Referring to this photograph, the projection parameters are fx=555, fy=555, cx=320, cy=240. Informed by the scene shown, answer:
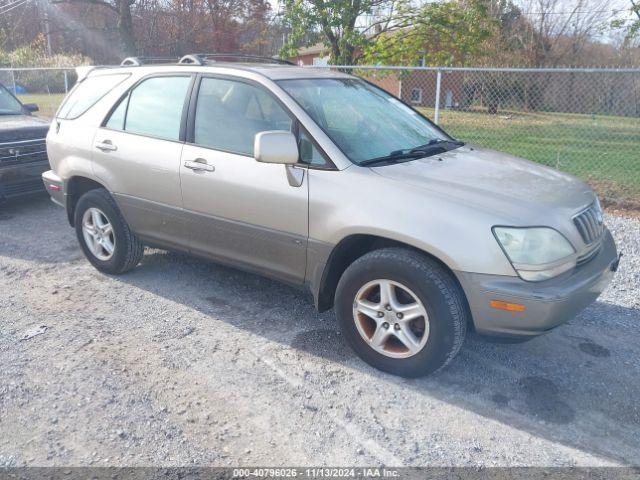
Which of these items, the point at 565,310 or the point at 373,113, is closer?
the point at 565,310

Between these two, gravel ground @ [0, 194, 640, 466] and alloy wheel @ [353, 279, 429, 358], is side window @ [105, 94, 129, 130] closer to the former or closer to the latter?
gravel ground @ [0, 194, 640, 466]

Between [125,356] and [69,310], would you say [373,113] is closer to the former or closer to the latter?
[125,356]

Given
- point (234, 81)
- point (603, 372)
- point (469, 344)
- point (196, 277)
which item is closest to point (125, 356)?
point (196, 277)

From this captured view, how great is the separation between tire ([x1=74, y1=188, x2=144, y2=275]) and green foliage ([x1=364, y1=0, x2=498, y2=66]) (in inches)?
380

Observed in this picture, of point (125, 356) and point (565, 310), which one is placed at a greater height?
point (565, 310)

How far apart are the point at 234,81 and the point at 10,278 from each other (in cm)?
282

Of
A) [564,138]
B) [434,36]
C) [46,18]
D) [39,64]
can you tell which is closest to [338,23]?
[434,36]

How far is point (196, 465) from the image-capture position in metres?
2.66

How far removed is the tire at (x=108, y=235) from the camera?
186 inches

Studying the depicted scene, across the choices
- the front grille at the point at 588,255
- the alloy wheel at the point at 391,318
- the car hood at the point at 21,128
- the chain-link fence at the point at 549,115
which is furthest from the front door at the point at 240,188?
the chain-link fence at the point at 549,115

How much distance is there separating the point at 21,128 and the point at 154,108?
11.9ft

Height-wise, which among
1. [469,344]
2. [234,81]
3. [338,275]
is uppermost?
[234,81]

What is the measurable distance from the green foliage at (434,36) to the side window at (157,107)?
945cm

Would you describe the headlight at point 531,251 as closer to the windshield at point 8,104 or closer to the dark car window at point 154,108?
the dark car window at point 154,108
